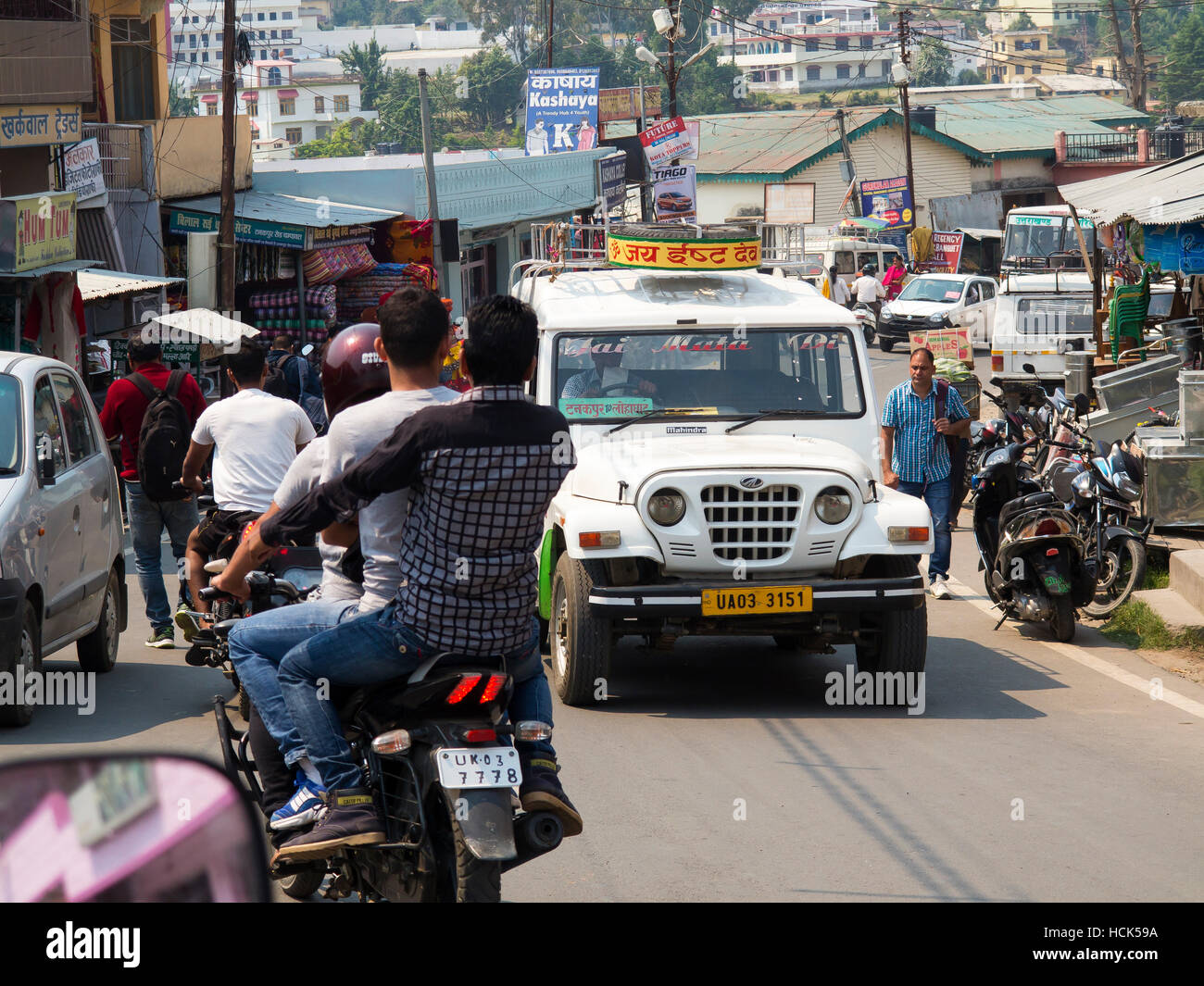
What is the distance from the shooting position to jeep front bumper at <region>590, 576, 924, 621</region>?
7.61 meters

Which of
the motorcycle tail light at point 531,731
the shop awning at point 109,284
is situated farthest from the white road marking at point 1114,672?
the shop awning at point 109,284

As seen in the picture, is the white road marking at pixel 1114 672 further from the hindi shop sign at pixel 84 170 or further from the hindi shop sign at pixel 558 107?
the hindi shop sign at pixel 558 107

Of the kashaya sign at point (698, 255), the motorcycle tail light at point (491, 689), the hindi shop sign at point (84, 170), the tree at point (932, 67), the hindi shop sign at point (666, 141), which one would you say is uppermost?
the tree at point (932, 67)

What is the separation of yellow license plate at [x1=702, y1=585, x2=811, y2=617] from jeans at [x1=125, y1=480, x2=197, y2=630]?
11.3 feet

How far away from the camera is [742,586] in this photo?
7695 millimetres

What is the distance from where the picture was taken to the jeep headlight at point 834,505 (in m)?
7.76

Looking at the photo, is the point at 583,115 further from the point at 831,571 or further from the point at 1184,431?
the point at 831,571

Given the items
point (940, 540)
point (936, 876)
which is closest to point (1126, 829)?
point (936, 876)

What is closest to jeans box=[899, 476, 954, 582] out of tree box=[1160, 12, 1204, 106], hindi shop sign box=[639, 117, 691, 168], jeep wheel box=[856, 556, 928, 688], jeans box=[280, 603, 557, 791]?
jeep wheel box=[856, 556, 928, 688]

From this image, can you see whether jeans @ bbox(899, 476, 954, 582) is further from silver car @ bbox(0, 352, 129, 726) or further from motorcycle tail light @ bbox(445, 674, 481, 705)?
motorcycle tail light @ bbox(445, 674, 481, 705)

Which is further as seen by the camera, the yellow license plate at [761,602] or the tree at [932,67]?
the tree at [932,67]

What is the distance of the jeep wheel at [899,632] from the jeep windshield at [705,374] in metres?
1.31

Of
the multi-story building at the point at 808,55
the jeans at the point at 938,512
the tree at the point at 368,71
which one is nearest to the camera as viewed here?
the jeans at the point at 938,512

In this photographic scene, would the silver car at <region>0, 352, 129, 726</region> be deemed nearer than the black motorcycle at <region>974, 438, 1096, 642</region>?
Yes
